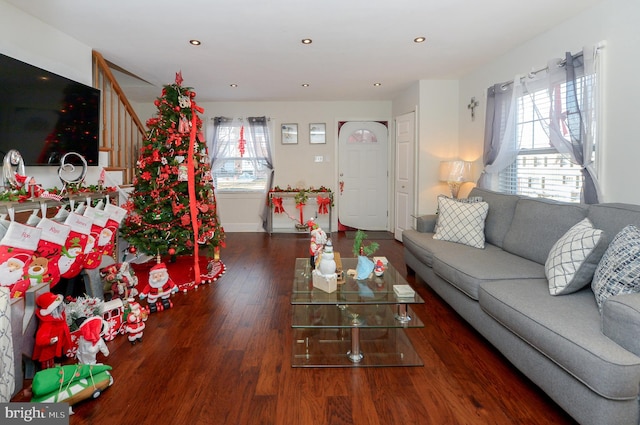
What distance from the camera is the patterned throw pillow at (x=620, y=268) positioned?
Answer: 1611 millimetres

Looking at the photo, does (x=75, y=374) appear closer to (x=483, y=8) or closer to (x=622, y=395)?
(x=622, y=395)

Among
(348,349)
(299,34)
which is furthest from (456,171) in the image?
(348,349)

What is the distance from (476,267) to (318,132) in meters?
4.52

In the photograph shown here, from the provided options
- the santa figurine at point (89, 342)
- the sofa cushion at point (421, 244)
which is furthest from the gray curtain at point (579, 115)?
the santa figurine at point (89, 342)

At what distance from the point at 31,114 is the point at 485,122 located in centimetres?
437

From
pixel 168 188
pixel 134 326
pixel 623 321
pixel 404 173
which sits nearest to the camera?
pixel 623 321

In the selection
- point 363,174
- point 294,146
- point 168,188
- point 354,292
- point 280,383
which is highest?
point 294,146

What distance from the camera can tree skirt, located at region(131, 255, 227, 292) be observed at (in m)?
3.46

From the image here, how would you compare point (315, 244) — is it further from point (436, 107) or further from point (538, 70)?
point (436, 107)

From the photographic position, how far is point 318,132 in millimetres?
6363

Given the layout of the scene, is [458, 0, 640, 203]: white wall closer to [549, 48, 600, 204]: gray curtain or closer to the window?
[549, 48, 600, 204]: gray curtain

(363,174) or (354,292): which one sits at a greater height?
(363,174)

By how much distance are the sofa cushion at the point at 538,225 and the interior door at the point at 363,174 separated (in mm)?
3591

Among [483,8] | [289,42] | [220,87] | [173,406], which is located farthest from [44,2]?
[483,8]
